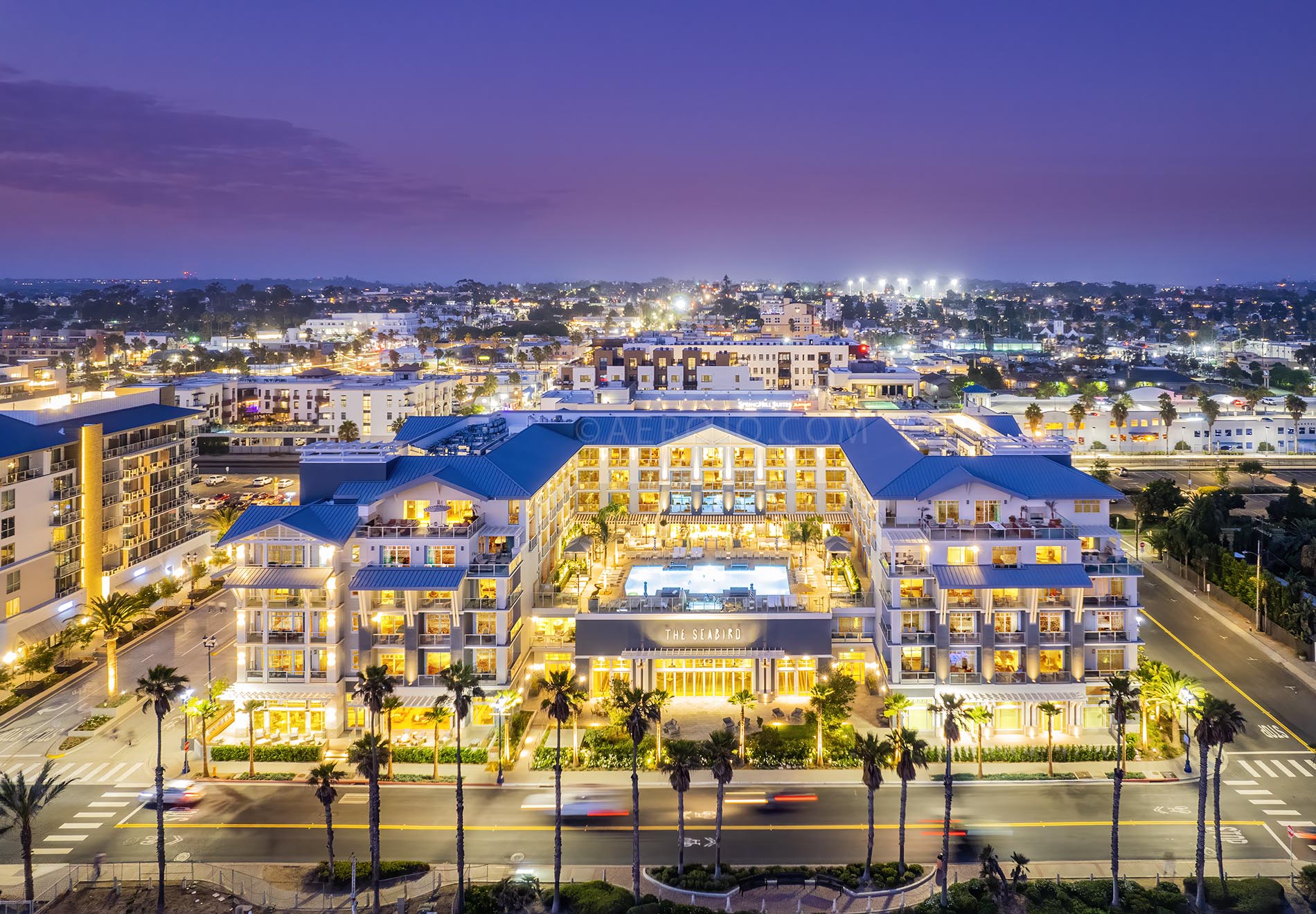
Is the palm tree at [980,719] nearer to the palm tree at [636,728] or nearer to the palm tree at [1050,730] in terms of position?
the palm tree at [1050,730]

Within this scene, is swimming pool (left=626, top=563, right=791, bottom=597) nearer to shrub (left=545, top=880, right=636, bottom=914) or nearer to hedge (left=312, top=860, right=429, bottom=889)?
shrub (left=545, top=880, right=636, bottom=914)

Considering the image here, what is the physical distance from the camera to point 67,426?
65.6 metres

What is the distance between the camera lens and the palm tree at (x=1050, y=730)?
45.0m

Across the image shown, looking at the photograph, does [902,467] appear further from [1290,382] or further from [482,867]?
[1290,382]

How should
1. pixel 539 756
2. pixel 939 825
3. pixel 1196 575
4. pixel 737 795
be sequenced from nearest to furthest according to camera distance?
pixel 939 825, pixel 737 795, pixel 539 756, pixel 1196 575

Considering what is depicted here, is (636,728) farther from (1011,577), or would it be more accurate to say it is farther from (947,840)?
(1011,577)

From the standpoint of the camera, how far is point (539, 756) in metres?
46.7

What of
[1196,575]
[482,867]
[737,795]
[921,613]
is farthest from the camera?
[1196,575]

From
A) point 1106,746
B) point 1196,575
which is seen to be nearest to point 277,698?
point 1106,746

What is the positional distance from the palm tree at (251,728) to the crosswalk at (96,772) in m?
4.60

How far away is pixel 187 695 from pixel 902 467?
4285cm

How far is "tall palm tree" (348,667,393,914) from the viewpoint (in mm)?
34344

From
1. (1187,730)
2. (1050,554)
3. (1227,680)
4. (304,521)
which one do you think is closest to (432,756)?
(304,521)

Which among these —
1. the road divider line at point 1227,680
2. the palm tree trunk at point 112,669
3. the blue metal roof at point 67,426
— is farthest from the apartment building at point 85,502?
the road divider line at point 1227,680
